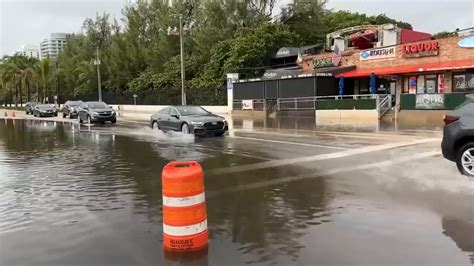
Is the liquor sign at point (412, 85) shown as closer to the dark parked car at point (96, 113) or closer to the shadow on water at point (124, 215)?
the dark parked car at point (96, 113)

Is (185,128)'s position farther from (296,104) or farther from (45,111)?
(45,111)

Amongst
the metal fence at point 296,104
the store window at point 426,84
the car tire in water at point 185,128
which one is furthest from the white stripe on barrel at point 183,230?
the metal fence at point 296,104

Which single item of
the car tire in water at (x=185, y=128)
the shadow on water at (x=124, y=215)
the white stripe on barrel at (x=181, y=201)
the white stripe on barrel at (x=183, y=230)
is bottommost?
the shadow on water at (x=124, y=215)

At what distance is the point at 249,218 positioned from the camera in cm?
646

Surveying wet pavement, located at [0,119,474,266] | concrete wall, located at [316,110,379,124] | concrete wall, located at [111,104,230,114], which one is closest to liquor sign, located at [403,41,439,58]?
concrete wall, located at [316,110,379,124]

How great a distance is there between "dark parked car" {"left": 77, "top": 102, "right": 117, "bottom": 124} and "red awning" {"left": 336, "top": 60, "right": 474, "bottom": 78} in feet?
52.2

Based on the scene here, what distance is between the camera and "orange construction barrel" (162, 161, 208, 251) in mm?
5012

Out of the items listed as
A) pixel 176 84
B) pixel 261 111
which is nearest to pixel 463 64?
pixel 261 111

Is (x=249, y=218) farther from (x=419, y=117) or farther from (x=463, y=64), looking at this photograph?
(x=463, y=64)

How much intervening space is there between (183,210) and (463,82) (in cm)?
2649

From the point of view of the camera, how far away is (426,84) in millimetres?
29875

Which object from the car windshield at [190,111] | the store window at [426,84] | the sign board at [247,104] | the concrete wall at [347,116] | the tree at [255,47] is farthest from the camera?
the tree at [255,47]

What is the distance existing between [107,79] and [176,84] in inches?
839

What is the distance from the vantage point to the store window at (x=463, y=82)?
27131 mm
